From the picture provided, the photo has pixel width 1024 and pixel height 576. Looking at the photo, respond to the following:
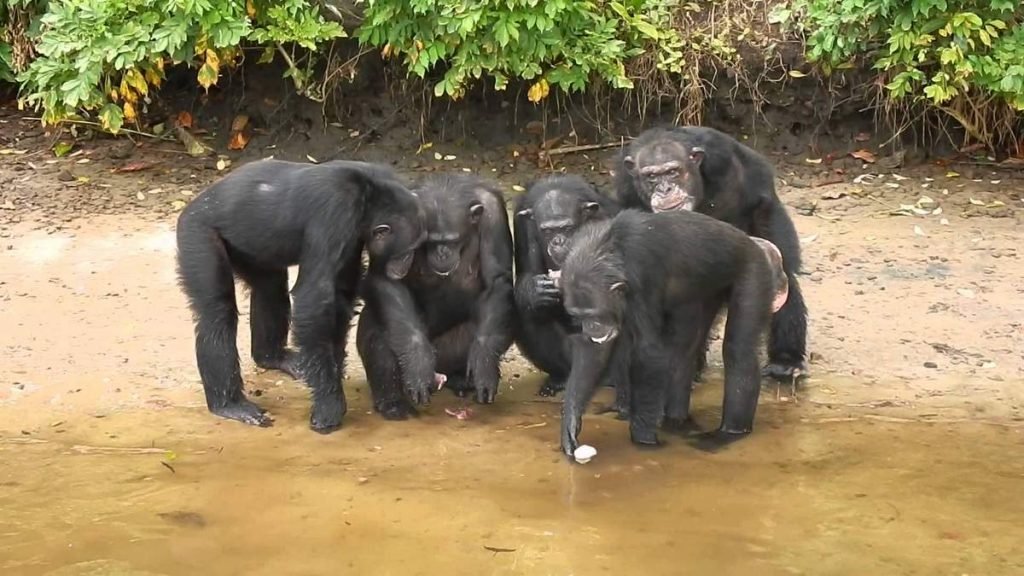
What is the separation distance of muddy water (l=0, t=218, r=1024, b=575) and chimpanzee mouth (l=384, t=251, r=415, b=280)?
0.88 m

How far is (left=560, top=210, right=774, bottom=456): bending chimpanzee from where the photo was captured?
652 cm

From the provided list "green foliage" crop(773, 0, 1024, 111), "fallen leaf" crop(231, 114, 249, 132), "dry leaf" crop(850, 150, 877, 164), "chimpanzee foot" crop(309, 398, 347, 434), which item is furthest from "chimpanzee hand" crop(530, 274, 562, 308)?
"fallen leaf" crop(231, 114, 249, 132)

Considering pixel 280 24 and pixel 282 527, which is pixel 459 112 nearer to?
pixel 280 24

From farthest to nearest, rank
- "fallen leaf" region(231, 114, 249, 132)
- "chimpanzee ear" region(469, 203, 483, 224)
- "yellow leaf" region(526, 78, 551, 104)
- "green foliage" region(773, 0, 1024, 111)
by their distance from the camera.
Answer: "fallen leaf" region(231, 114, 249, 132) < "yellow leaf" region(526, 78, 551, 104) < "green foliage" region(773, 0, 1024, 111) < "chimpanzee ear" region(469, 203, 483, 224)

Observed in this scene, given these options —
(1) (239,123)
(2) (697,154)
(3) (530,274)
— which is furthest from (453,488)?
(1) (239,123)

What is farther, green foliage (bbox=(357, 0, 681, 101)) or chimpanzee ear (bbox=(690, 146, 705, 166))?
green foliage (bbox=(357, 0, 681, 101))

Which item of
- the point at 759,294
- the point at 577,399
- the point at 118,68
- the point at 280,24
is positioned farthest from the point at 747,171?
the point at 118,68

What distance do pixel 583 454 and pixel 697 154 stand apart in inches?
81.6

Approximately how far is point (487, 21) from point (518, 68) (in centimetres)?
55

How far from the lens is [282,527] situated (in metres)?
5.98

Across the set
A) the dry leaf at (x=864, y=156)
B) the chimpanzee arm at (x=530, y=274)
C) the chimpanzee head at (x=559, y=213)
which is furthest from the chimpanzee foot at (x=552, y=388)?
the dry leaf at (x=864, y=156)

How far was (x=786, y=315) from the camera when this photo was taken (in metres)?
7.64

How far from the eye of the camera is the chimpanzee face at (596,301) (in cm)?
645

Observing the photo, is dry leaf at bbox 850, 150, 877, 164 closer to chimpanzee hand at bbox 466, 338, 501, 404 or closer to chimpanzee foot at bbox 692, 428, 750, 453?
chimpanzee foot at bbox 692, 428, 750, 453
